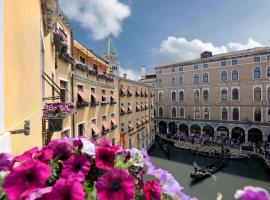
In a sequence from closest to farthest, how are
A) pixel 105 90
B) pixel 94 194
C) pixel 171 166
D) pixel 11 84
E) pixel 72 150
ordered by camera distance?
pixel 94 194
pixel 72 150
pixel 11 84
pixel 105 90
pixel 171 166

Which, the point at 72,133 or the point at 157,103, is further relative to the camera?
the point at 157,103

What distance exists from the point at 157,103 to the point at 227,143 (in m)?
14.0

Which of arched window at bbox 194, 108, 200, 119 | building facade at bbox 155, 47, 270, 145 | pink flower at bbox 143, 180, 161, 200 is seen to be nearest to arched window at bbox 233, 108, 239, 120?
building facade at bbox 155, 47, 270, 145

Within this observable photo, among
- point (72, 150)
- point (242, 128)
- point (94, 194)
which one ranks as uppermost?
point (72, 150)

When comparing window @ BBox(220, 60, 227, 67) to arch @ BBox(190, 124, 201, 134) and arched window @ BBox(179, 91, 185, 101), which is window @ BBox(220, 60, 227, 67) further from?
arch @ BBox(190, 124, 201, 134)

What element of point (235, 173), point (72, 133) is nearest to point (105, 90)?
point (72, 133)

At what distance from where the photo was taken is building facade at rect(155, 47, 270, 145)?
2989cm

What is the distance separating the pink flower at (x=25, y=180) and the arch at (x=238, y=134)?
33946mm

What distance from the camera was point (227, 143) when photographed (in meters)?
30.6

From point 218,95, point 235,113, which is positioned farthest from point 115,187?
point 218,95

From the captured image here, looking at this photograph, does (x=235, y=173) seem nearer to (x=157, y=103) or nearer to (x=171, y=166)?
(x=171, y=166)

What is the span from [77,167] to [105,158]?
0.46ft

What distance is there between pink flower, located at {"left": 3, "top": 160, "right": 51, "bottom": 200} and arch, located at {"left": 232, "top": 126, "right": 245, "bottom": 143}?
33.9 meters

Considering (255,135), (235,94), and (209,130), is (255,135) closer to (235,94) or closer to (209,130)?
(235,94)
